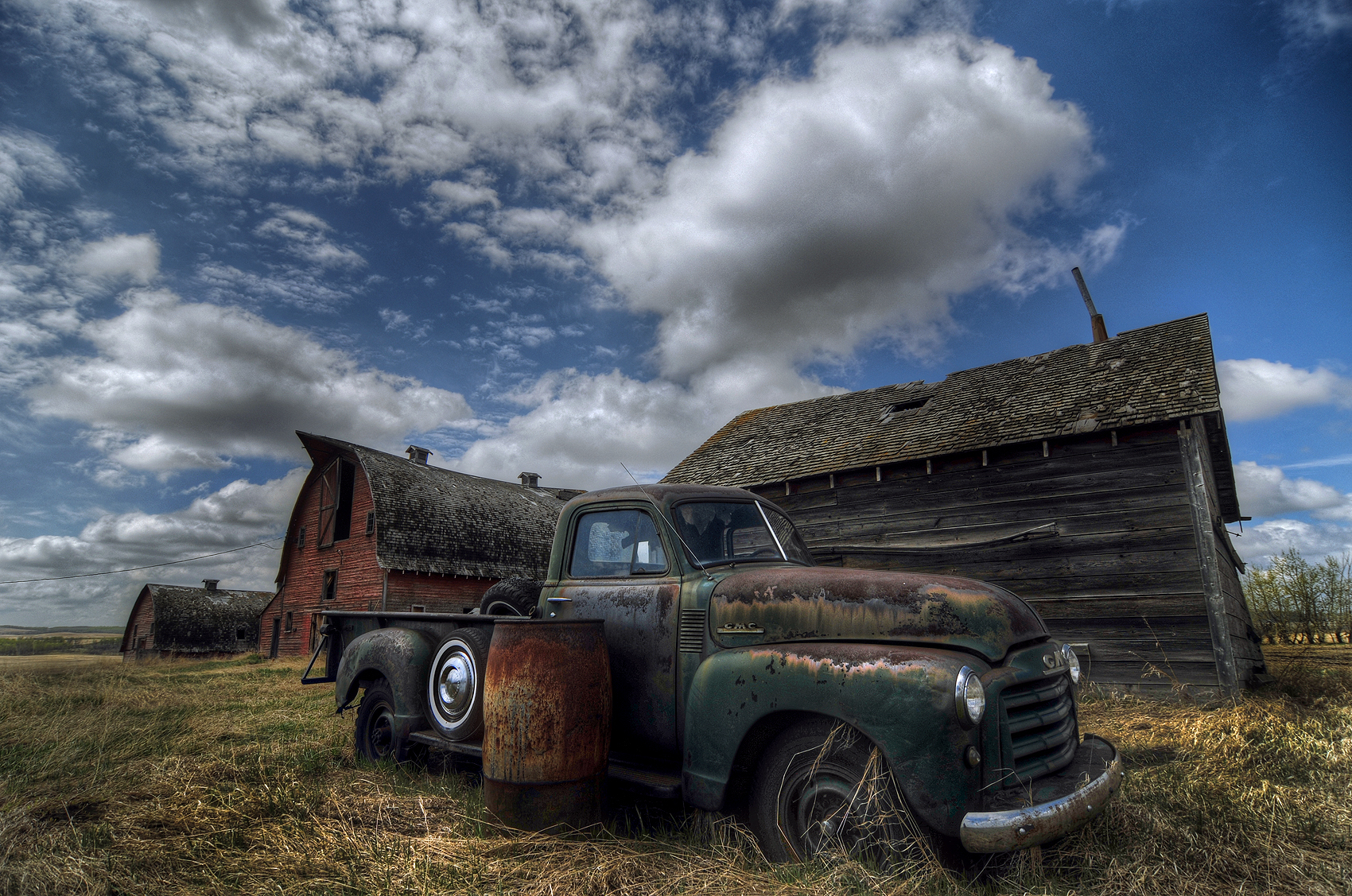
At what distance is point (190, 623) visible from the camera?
30781 mm

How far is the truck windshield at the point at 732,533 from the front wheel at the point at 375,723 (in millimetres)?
2632

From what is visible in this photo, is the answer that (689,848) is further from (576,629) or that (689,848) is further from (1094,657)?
(1094,657)

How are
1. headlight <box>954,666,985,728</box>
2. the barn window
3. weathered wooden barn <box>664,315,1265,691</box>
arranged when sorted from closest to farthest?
A: 1. headlight <box>954,666,985,728</box>
2. weathered wooden barn <box>664,315,1265,691</box>
3. the barn window

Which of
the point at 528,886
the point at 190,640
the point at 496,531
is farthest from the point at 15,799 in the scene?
the point at 190,640

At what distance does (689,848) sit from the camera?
Result: 3.09 m

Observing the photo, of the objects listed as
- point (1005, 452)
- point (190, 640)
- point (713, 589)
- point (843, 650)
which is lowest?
point (190, 640)

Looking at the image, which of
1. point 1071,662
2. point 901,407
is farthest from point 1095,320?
point 1071,662

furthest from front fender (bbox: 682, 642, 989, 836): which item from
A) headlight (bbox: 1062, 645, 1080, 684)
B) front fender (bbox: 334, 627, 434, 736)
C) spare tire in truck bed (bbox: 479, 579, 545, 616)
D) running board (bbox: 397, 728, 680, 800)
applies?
front fender (bbox: 334, 627, 434, 736)

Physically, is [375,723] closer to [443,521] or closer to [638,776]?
[638,776]

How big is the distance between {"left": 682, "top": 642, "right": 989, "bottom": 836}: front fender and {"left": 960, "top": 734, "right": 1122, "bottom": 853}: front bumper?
11cm

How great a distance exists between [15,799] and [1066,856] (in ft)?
18.3

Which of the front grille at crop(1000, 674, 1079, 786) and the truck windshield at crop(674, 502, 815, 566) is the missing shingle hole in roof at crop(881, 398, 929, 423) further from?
the front grille at crop(1000, 674, 1079, 786)

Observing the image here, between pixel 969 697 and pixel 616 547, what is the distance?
224 centimetres

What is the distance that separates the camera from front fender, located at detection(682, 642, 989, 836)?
2.65 m
